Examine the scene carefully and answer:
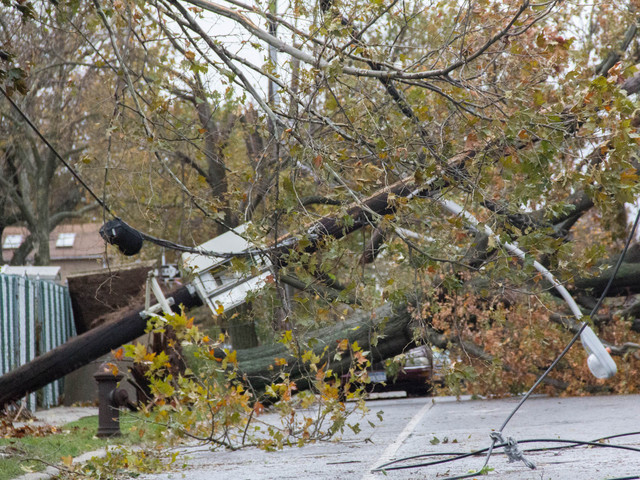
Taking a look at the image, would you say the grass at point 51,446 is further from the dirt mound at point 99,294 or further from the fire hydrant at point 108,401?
the dirt mound at point 99,294

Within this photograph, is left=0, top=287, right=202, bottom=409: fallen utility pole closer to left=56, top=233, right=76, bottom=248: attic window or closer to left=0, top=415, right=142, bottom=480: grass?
left=0, top=415, right=142, bottom=480: grass

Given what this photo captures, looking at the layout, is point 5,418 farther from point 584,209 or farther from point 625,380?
point 625,380

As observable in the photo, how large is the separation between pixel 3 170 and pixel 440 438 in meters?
21.3

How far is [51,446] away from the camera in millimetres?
7852

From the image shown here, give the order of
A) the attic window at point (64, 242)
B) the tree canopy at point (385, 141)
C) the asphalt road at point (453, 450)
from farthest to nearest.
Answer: the attic window at point (64, 242), the asphalt road at point (453, 450), the tree canopy at point (385, 141)

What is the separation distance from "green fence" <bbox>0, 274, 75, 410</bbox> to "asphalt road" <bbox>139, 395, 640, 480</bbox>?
16.7ft

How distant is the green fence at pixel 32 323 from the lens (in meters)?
12.2

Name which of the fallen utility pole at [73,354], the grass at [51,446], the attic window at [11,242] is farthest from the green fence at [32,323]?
the attic window at [11,242]

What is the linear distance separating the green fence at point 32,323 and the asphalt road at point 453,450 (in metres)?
5.10

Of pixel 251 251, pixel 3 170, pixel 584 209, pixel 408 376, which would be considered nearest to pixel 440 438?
pixel 251 251

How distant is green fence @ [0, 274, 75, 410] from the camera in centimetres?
1223

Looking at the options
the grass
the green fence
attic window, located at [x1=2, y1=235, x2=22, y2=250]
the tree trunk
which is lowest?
the grass

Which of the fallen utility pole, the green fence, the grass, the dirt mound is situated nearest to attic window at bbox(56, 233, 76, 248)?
the dirt mound

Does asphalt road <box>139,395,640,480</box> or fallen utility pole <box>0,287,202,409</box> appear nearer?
asphalt road <box>139,395,640,480</box>
